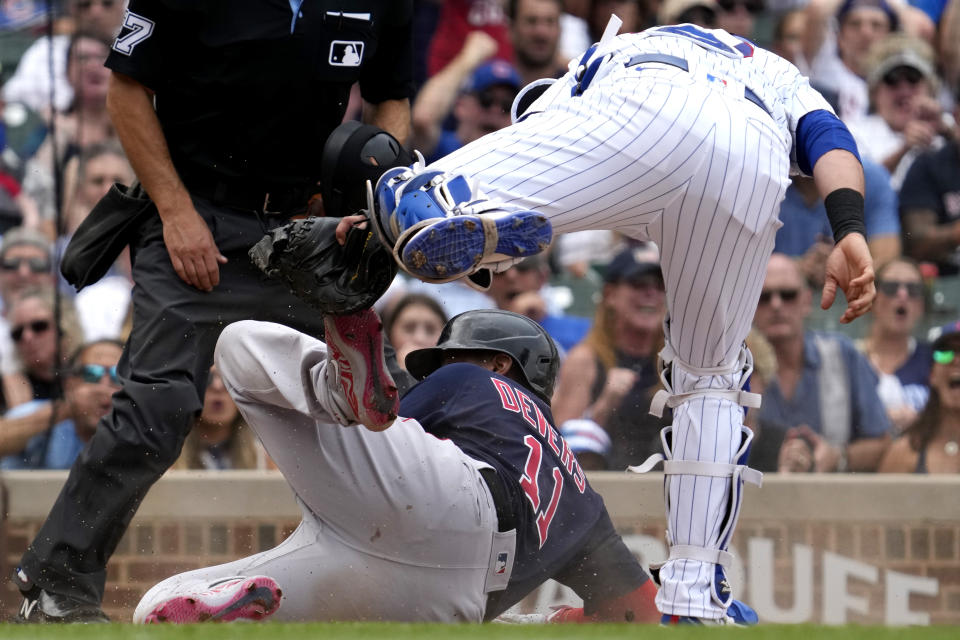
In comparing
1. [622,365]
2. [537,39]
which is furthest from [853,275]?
[537,39]

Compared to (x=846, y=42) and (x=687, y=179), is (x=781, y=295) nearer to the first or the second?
(x=846, y=42)

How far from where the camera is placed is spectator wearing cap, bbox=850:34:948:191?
6996mm

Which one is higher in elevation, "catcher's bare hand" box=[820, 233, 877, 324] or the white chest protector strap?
"catcher's bare hand" box=[820, 233, 877, 324]

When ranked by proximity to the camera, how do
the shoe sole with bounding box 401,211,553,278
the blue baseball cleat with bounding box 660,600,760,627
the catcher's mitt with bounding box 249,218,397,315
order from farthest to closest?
the blue baseball cleat with bounding box 660,600,760,627, the catcher's mitt with bounding box 249,218,397,315, the shoe sole with bounding box 401,211,553,278

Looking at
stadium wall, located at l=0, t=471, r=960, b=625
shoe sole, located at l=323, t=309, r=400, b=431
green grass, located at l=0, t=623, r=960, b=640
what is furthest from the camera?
stadium wall, located at l=0, t=471, r=960, b=625

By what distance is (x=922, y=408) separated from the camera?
6207mm

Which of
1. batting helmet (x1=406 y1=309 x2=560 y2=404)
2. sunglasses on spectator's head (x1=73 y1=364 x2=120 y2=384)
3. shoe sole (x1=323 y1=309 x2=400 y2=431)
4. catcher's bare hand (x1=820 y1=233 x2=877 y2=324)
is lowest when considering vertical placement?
sunglasses on spectator's head (x1=73 y1=364 x2=120 y2=384)

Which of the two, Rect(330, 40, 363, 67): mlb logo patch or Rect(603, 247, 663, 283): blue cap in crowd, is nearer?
Rect(330, 40, 363, 67): mlb logo patch

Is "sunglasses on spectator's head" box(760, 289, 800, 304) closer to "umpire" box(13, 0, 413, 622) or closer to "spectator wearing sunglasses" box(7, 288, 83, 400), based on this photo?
"umpire" box(13, 0, 413, 622)

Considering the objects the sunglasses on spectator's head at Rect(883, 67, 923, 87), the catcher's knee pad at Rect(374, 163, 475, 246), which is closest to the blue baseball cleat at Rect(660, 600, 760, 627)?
the catcher's knee pad at Rect(374, 163, 475, 246)

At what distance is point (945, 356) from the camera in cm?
633

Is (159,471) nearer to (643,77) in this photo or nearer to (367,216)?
(367,216)

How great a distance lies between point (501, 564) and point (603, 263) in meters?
3.29

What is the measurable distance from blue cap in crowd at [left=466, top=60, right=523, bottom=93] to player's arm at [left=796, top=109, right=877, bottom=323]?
12.0ft
